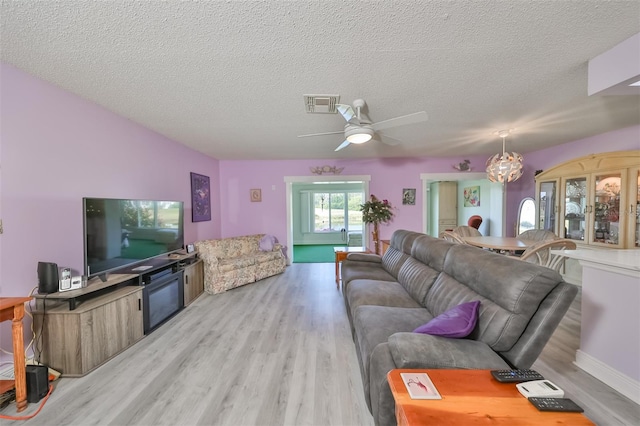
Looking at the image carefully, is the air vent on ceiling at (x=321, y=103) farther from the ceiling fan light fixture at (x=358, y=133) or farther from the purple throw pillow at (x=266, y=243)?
the purple throw pillow at (x=266, y=243)

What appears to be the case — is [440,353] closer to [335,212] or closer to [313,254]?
[313,254]

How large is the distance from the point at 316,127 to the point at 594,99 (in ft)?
9.59

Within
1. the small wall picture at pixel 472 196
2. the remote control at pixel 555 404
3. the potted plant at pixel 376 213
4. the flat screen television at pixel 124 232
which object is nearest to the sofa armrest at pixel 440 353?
the remote control at pixel 555 404

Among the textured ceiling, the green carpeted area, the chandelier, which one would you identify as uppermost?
the textured ceiling

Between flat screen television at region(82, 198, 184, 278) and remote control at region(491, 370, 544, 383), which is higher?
flat screen television at region(82, 198, 184, 278)

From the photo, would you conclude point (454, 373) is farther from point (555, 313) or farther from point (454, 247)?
point (454, 247)

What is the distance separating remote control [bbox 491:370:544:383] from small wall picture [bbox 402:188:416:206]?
4630 mm

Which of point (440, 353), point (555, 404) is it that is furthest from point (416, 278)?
point (555, 404)

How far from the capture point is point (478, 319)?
1.41 meters

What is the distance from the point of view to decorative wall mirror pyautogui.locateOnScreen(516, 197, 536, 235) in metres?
4.73

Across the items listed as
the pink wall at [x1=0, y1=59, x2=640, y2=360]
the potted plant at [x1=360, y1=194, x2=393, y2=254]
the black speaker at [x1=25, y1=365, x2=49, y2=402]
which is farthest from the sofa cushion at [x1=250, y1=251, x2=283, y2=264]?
the black speaker at [x1=25, y1=365, x2=49, y2=402]

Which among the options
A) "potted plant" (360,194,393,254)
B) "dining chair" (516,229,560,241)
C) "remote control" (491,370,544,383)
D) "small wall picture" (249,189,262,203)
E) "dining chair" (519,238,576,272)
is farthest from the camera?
"small wall picture" (249,189,262,203)

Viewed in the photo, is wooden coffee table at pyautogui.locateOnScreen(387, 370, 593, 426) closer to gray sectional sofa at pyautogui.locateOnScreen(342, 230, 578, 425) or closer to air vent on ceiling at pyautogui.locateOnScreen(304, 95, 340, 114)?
gray sectional sofa at pyautogui.locateOnScreen(342, 230, 578, 425)

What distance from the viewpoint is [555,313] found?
121 cm
